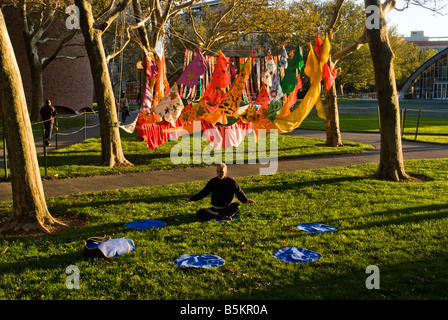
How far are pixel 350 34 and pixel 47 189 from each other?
4244 centimetres

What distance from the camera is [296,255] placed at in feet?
19.9

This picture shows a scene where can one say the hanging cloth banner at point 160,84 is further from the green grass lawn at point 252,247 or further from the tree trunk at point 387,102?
the tree trunk at point 387,102

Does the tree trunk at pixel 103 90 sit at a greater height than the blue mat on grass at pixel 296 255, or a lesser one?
greater

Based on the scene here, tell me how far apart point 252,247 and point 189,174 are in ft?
20.5

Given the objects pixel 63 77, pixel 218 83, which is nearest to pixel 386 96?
pixel 218 83

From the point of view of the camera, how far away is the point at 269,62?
48.2 ft

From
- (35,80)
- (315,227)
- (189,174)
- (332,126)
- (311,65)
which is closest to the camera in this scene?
(315,227)

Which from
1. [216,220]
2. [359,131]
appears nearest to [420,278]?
[216,220]

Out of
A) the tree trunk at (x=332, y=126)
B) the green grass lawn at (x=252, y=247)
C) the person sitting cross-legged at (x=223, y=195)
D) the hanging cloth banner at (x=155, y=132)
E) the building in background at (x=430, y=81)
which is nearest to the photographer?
the green grass lawn at (x=252, y=247)

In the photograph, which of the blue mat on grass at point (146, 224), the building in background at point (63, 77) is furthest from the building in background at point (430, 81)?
the blue mat on grass at point (146, 224)

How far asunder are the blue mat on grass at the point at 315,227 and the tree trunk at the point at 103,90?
23.7 feet

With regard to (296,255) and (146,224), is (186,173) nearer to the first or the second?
(146,224)

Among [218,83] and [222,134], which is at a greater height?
[218,83]

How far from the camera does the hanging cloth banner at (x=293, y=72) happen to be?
13.6 m
